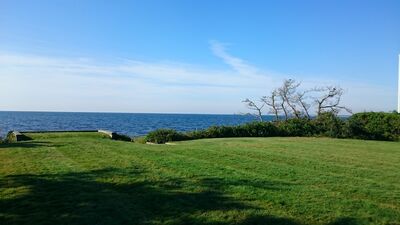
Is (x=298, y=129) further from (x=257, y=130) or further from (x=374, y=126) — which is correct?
(x=374, y=126)

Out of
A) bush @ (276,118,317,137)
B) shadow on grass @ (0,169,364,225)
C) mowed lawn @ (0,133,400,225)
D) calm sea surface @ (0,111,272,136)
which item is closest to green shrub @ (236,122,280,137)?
bush @ (276,118,317,137)

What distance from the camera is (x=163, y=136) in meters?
22.1

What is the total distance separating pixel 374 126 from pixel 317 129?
3166mm

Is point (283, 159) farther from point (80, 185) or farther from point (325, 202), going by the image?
point (80, 185)

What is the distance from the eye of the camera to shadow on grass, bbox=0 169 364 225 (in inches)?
243

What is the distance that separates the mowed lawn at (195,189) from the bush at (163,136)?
945cm

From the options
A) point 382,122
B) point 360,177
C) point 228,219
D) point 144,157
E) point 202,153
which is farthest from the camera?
point 382,122

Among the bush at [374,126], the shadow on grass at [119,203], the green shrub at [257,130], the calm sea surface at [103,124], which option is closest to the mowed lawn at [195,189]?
the shadow on grass at [119,203]

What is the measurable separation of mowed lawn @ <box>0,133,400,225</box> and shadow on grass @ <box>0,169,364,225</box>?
0.05 feet

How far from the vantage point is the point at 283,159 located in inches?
463

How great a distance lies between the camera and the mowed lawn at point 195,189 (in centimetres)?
629

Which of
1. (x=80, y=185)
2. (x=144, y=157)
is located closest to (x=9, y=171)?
(x=80, y=185)

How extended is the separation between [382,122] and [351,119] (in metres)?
1.65

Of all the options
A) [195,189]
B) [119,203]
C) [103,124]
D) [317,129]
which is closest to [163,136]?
[317,129]
